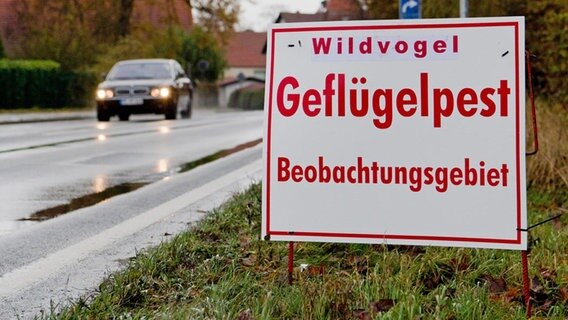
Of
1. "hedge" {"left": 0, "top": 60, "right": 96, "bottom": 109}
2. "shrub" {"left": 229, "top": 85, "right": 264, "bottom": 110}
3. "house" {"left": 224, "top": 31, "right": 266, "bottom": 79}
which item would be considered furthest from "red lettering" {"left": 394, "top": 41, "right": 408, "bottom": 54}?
"house" {"left": 224, "top": 31, "right": 266, "bottom": 79}

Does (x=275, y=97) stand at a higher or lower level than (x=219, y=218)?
higher

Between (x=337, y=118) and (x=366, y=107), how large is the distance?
0.13 m

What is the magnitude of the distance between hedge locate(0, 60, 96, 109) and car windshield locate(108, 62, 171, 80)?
8129 mm

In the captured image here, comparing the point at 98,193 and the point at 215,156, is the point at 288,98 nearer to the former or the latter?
the point at 98,193

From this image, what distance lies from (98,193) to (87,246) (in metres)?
2.59

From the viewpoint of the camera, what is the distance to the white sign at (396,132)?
3939 millimetres

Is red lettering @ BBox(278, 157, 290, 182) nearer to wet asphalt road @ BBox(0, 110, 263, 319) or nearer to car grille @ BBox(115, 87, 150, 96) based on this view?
wet asphalt road @ BBox(0, 110, 263, 319)

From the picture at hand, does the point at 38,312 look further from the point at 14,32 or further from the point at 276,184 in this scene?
the point at 14,32

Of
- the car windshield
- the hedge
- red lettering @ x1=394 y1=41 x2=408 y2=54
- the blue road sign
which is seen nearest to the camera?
red lettering @ x1=394 y1=41 x2=408 y2=54

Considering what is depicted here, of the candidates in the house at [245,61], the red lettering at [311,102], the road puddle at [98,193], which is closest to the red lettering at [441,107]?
the red lettering at [311,102]

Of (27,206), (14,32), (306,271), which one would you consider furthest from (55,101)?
(306,271)

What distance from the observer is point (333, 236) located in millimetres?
4078

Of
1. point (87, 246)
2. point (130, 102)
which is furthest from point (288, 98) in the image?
point (130, 102)

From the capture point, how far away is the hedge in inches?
1267
